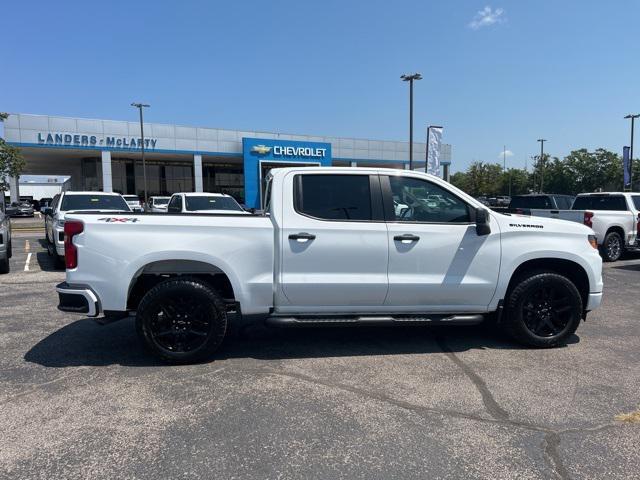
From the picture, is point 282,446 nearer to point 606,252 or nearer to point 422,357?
point 422,357

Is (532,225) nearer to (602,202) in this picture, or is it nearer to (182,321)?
(182,321)

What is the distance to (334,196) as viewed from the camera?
4.92m

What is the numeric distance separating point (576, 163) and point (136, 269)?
73993 millimetres

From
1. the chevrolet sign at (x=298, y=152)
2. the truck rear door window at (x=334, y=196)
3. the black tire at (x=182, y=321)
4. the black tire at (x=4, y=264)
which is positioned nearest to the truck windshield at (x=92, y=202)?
the black tire at (x=4, y=264)

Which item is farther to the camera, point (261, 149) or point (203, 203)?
point (261, 149)

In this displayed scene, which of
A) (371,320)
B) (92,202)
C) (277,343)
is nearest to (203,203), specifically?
(92,202)

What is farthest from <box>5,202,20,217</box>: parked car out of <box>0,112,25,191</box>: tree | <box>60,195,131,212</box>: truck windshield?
<box>60,195,131,212</box>: truck windshield

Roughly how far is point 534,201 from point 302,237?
38.5ft

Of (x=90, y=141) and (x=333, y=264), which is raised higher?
(x=90, y=141)

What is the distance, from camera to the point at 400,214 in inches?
195

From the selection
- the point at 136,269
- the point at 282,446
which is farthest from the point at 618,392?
the point at 136,269

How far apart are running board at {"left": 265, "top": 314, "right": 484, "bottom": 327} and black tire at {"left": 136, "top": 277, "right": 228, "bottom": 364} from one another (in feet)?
1.80

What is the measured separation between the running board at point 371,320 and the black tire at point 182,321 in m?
0.55

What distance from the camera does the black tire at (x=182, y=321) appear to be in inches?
180
